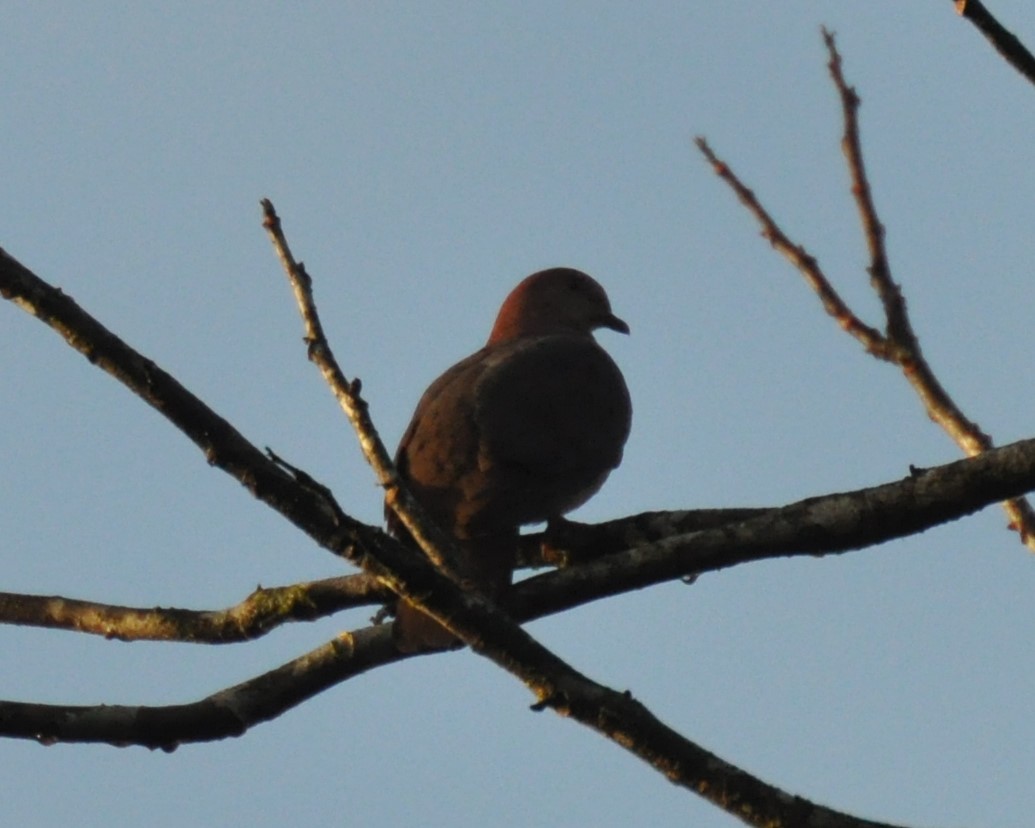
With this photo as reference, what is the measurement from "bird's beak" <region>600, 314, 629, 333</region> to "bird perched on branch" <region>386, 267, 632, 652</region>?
948 millimetres

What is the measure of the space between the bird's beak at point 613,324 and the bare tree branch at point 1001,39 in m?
4.97

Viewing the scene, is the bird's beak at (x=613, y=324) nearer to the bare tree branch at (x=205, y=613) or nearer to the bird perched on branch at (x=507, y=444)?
the bird perched on branch at (x=507, y=444)

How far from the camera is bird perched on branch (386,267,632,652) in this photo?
15.0ft

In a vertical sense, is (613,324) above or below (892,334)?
above

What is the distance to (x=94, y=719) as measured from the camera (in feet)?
10.1

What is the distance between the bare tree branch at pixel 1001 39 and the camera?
242cm

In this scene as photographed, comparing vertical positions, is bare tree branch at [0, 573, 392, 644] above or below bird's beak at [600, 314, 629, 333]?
below

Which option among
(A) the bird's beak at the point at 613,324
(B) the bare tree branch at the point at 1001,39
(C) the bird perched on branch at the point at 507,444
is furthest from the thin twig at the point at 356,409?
(A) the bird's beak at the point at 613,324

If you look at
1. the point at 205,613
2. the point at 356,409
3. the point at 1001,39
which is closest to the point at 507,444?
the point at 205,613

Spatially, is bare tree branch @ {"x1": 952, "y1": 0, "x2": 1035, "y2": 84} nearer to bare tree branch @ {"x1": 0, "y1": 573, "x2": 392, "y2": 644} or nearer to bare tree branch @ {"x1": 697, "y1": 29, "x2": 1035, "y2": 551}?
bare tree branch @ {"x1": 697, "y1": 29, "x2": 1035, "y2": 551}

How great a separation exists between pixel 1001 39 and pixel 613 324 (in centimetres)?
499

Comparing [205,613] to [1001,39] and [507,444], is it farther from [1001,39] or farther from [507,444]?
[1001,39]

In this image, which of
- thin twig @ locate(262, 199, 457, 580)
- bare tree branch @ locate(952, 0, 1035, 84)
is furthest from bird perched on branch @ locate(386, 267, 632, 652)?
bare tree branch @ locate(952, 0, 1035, 84)

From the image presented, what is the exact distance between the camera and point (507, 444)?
5016 mm
